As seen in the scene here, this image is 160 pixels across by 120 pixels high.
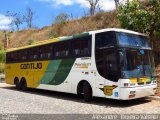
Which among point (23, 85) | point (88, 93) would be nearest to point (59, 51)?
point (88, 93)

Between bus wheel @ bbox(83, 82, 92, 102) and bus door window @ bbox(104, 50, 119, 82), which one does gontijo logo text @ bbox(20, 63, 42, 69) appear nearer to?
bus wheel @ bbox(83, 82, 92, 102)

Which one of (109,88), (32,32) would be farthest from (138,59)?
(32,32)

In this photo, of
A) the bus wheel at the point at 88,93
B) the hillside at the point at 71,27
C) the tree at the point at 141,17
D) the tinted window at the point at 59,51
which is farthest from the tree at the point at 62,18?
the bus wheel at the point at 88,93

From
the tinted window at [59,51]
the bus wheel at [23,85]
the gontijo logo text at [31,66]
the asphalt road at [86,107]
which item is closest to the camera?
the asphalt road at [86,107]

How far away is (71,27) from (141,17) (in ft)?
64.1

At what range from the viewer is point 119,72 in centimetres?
1401

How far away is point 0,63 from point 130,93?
100 feet

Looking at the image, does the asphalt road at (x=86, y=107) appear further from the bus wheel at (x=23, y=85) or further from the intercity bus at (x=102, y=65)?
the bus wheel at (x=23, y=85)

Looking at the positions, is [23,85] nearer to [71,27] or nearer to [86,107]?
[86,107]

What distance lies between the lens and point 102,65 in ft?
48.9

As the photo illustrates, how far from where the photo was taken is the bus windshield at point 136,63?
14.1 meters

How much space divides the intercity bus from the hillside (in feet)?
35.3

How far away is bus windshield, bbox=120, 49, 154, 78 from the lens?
14.1 meters

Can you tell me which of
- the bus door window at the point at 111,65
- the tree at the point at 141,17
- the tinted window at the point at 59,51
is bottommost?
the bus door window at the point at 111,65
